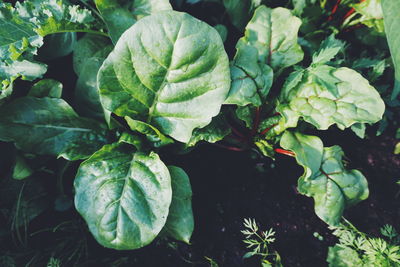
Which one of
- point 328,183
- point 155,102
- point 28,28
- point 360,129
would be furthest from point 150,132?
point 360,129

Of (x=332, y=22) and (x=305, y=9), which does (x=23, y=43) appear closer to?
(x=305, y=9)

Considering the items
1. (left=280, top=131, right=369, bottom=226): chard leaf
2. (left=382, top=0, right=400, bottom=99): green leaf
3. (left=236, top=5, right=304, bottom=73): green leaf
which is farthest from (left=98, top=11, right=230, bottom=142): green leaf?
(left=382, top=0, right=400, bottom=99): green leaf

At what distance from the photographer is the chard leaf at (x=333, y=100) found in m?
0.99

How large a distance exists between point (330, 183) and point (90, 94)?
910mm

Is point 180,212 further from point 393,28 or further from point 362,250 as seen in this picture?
point 393,28

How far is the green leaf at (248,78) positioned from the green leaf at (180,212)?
320mm

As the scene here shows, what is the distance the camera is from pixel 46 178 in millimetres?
1240

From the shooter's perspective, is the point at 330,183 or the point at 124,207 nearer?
the point at 124,207

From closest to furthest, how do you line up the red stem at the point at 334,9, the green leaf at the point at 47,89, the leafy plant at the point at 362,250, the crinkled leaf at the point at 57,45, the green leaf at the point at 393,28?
the green leaf at the point at 393,28 → the leafy plant at the point at 362,250 → the green leaf at the point at 47,89 → the crinkled leaf at the point at 57,45 → the red stem at the point at 334,9

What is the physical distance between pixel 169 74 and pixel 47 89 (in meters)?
0.46

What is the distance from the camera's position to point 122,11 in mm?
1094

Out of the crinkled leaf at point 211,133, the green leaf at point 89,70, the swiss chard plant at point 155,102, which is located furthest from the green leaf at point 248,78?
the green leaf at point 89,70

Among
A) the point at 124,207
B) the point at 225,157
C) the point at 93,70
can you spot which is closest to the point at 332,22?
the point at 225,157

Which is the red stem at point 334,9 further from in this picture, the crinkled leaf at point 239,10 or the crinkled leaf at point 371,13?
the crinkled leaf at point 239,10
